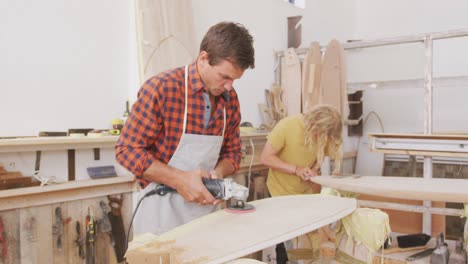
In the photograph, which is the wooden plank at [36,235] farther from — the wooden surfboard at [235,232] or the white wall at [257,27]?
the white wall at [257,27]

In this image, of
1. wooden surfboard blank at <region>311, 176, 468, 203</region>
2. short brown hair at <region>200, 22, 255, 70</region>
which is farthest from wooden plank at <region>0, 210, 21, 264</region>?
wooden surfboard blank at <region>311, 176, 468, 203</region>

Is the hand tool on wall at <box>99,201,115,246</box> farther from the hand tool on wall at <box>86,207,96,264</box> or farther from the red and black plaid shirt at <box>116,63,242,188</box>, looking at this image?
the red and black plaid shirt at <box>116,63,242,188</box>

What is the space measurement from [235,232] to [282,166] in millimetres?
1516

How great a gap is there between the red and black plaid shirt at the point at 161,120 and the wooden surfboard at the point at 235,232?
0.35 meters

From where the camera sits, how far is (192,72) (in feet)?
5.59

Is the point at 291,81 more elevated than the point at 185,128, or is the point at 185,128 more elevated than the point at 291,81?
the point at 291,81

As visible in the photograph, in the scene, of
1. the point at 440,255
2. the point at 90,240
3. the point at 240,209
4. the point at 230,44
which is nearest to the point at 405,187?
the point at 440,255

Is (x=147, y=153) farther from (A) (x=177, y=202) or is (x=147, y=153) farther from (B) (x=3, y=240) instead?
(B) (x=3, y=240)

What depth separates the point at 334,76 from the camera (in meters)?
4.07

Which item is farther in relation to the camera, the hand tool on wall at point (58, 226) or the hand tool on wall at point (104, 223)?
the hand tool on wall at point (104, 223)

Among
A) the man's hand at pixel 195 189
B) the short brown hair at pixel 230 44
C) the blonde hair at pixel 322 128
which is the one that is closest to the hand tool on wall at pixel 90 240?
the man's hand at pixel 195 189

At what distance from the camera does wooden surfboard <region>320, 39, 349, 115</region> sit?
4.05 m

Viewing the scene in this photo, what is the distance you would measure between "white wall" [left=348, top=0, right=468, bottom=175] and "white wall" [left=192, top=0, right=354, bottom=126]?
1.58m

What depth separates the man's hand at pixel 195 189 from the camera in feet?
5.01
